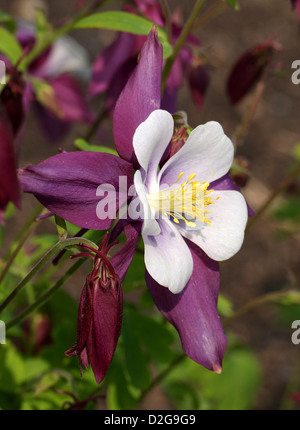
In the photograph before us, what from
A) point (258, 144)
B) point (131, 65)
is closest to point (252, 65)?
point (131, 65)

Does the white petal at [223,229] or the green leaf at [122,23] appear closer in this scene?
the white petal at [223,229]

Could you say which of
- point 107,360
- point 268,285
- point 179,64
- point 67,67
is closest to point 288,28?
point 268,285

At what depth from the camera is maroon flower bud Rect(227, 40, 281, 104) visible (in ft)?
3.67

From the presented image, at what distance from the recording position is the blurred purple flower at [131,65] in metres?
1.09

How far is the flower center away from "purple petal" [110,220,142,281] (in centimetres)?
6

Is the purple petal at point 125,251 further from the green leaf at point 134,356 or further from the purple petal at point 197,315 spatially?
the green leaf at point 134,356

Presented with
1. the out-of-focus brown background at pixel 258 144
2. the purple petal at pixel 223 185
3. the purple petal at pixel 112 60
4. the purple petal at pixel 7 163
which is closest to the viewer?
the purple petal at pixel 7 163

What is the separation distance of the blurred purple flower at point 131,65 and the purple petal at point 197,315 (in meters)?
0.44

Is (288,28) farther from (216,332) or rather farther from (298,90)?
(216,332)

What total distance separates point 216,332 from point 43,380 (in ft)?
1.16

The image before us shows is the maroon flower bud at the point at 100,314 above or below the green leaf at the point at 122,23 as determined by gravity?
below

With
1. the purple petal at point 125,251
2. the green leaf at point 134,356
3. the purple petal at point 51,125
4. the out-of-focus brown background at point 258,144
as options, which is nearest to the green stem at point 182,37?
the purple petal at point 125,251

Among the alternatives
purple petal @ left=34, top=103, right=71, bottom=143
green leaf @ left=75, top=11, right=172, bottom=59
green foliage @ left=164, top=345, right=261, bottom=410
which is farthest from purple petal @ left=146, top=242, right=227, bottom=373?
green foliage @ left=164, top=345, right=261, bottom=410

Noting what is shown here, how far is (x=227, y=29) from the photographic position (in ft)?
9.93
